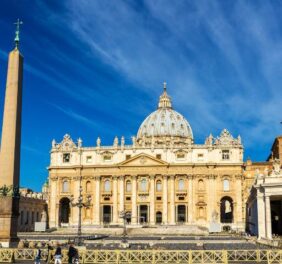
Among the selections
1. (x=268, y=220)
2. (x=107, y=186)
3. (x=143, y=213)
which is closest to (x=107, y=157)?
(x=107, y=186)

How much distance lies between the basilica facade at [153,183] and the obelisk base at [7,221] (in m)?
58.1

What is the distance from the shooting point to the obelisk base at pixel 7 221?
2384 centimetres

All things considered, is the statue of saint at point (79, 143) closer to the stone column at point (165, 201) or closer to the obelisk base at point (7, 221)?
the stone column at point (165, 201)

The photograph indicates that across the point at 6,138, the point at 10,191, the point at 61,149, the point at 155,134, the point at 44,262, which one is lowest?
the point at 44,262

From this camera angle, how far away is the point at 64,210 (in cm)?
9138

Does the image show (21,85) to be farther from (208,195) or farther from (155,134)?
(155,134)

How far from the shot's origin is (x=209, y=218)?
8175 cm

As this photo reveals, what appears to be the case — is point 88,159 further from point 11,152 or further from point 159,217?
point 11,152

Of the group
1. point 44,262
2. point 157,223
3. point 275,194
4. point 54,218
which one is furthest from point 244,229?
point 44,262

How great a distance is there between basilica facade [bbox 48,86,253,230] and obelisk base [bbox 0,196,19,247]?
5808 cm

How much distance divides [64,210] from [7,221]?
226 feet

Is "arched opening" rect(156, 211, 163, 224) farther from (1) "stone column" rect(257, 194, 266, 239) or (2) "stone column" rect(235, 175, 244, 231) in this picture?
(1) "stone column" rect(257, 194, 266, 239)

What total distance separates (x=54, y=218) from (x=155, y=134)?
130 feet

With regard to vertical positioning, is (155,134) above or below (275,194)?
above
